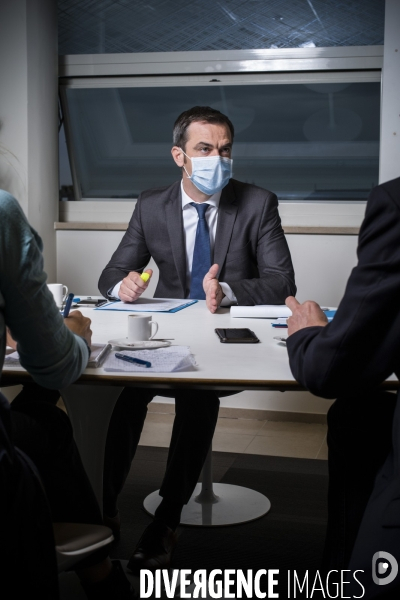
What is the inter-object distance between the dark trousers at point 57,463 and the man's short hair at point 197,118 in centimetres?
179

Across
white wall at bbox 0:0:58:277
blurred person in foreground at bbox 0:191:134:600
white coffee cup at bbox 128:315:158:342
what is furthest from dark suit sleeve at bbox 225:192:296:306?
white wall at bbox 0:0:58:277

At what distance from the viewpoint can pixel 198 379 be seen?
127 centimetres

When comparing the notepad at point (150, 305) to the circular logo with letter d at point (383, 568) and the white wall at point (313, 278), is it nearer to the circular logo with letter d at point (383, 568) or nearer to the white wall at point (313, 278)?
the white wall at point (313, 278)

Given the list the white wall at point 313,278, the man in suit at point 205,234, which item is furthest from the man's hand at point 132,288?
the white wall at point 313,278

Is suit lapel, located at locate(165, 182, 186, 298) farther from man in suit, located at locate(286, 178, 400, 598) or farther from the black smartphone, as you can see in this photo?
man in suit, located at locate(286, 178, 400, 598)

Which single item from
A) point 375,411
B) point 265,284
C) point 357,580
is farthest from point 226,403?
point 357,580

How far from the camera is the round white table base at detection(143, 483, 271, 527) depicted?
2.21 meters

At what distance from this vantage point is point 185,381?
4.19 ft

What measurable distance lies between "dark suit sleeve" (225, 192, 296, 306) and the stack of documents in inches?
33.3

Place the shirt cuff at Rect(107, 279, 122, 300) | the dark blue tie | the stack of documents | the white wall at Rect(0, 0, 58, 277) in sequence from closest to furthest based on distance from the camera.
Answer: the stack of documents < the shirt cuff at Rect(107, 279, 122, 300) < the dark blue tie < the white wall at Rect(0, 0, 58, 277)

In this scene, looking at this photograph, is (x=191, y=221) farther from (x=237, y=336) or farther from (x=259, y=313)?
(x=237, y=336)

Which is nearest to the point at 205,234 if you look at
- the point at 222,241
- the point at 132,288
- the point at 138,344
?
the point at 222,241

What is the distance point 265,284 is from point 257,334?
680 mm

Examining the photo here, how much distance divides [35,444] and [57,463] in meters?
0.06
